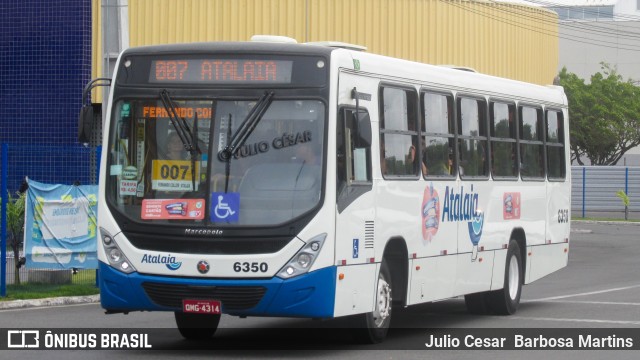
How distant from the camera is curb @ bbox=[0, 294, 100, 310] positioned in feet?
58.8

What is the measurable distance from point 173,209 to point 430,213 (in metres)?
3.61

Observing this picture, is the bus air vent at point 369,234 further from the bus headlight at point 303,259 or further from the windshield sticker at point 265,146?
the windshield sticker at point 265,146

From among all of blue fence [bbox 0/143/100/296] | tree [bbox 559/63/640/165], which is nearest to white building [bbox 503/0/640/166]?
tree [bbox 559/63/640/165]

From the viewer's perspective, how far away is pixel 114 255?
12516 millimetres

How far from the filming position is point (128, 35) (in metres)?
32.0

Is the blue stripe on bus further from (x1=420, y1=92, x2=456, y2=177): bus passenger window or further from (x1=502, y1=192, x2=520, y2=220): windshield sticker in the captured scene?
(x1=502, y1=192, x2=520, y2=220): windshield sticker

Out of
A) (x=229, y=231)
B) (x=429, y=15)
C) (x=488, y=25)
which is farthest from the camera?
(x=488, y=25)

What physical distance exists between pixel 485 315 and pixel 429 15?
20.7m

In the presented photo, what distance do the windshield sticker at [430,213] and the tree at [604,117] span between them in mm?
53772

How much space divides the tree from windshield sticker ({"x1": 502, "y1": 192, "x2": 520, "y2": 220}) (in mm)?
50575

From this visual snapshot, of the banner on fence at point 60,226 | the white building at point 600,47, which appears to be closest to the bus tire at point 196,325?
the banner on fence at point 60,226

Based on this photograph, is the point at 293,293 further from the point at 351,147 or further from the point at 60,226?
the point at 60,226

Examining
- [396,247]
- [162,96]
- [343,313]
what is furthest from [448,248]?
[162,96]

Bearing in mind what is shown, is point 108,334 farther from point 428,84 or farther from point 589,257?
point 589,257
